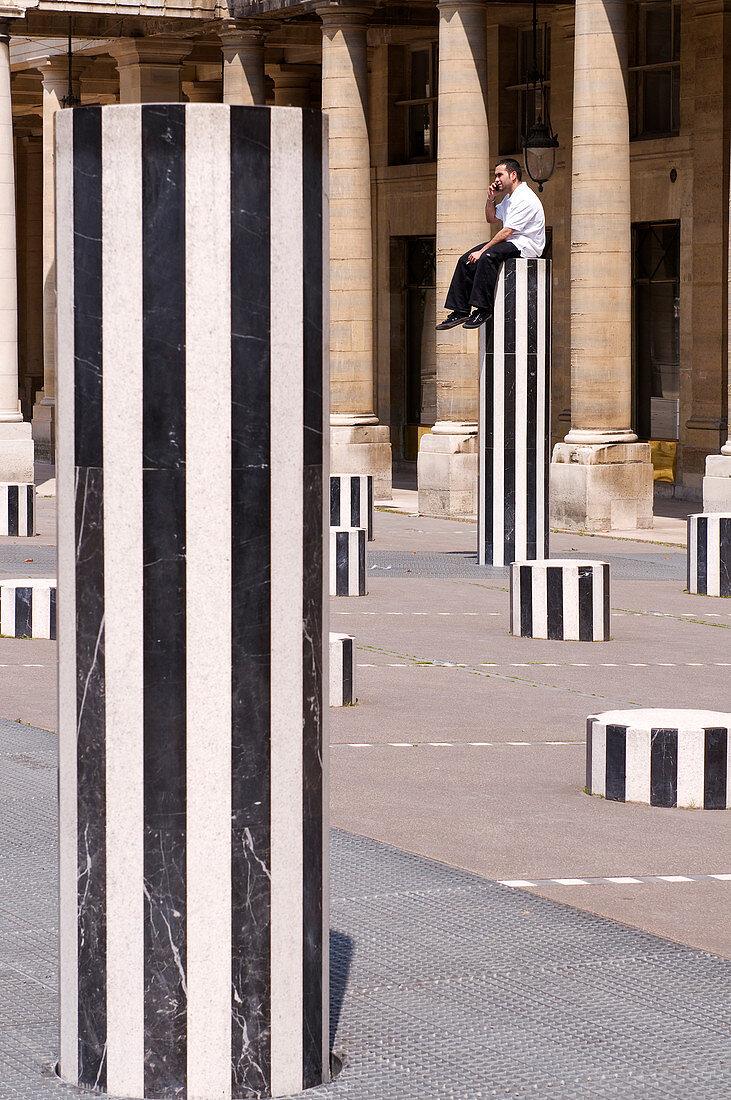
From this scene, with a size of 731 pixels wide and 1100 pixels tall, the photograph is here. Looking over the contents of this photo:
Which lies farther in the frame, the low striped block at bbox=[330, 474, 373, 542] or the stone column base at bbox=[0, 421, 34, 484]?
the stone column base at bbox=[0, 421, 34, 484]

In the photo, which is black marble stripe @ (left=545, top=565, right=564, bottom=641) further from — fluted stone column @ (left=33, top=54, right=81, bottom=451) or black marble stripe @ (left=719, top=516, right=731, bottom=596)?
fluted stone column @ (left=33, top=54, right=81, bottom=451)

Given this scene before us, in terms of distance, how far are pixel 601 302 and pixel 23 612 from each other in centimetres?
1126

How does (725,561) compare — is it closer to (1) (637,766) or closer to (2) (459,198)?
(1) (637,766)

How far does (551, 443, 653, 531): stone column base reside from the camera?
73.2 ft

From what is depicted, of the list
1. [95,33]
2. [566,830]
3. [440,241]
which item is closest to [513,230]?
[440,241]

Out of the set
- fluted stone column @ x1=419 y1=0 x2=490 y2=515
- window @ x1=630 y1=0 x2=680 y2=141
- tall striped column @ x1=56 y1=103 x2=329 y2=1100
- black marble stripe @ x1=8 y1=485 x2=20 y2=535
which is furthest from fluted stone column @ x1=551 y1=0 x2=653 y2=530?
tall striped column @ x1=56 y1=103 x2=329 y2=1100

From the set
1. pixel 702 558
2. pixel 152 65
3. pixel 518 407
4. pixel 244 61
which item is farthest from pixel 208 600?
pixel 152 65

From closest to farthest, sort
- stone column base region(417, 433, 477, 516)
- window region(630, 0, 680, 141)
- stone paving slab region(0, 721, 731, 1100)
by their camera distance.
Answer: stone paving slab region(0, 721, 731, 1100), stone column base region(417, 433, 477, 516), window region(630, 0, 680, 141)

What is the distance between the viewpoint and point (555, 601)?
1334cm

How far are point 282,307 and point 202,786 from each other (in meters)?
1.06

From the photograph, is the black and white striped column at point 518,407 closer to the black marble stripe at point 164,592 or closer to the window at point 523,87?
the window at point 523,87

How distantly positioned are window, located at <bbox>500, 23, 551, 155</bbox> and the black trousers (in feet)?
40.2

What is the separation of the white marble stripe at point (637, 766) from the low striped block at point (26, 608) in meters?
5.91

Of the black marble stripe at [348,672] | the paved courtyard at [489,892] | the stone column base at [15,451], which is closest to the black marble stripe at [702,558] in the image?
the paved courtyard at [489,892]
